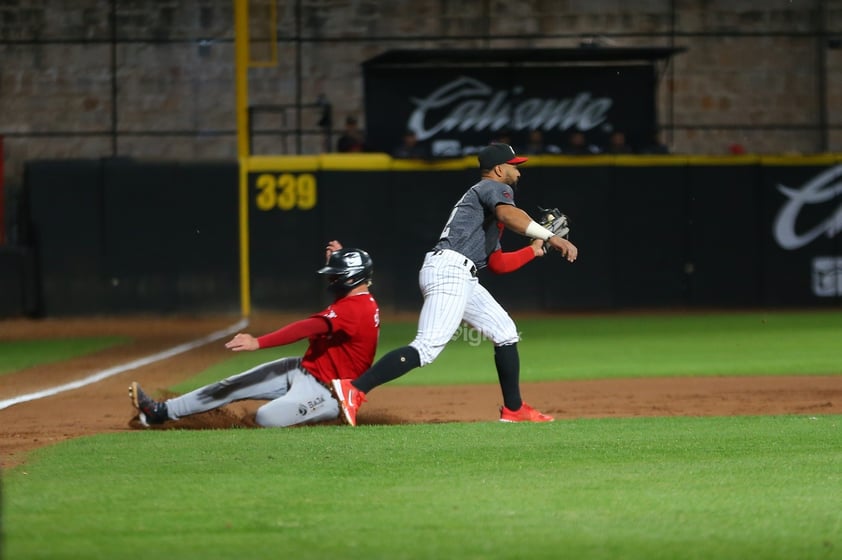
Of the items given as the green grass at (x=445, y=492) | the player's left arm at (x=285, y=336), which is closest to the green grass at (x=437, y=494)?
the green grass at (x=445, y=492)

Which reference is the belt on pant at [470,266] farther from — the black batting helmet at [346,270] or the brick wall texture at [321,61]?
the brick wall texture at [321,61]

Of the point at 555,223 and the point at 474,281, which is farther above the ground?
the point at 555,223

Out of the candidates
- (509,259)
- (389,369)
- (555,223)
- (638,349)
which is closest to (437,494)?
(389,369)

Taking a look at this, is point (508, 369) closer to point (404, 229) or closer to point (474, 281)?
point (474, 281)

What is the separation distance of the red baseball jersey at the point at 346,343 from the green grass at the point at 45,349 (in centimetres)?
642

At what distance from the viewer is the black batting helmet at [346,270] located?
26.5 ft

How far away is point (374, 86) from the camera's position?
73.0 feet

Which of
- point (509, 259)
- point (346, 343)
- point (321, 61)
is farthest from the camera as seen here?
point (321, 61)

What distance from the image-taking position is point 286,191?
21.1 m

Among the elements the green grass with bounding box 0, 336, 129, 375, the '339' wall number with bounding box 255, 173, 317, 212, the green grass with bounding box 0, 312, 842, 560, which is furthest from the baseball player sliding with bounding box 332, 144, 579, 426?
the '339' wall number with bounding box 255, 173, 317, 212

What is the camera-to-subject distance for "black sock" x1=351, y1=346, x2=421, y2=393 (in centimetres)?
790

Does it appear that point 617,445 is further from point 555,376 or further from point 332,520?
point 555,376

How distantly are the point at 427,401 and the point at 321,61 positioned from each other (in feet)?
50.0

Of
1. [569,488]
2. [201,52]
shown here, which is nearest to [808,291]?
[201,52]
